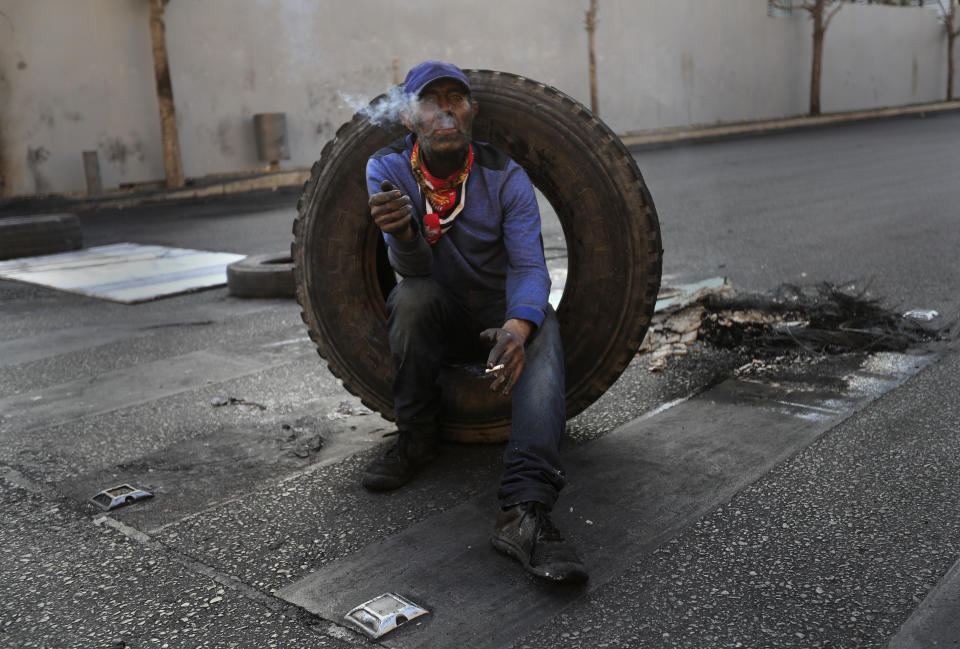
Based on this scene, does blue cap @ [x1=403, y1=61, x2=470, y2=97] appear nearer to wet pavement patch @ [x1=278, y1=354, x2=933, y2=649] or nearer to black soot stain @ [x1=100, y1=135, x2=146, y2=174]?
wet pavement patch @ [x1=278, y1=354, x2=933, y2=649]

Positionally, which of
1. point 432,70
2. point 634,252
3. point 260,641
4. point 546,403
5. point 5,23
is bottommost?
point 260,641

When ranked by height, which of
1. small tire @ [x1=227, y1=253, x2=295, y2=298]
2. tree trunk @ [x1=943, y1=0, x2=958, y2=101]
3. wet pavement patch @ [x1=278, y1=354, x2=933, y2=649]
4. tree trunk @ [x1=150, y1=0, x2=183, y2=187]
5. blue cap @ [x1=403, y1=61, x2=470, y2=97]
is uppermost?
tree trunk @ [x1=943, y1=0, x2=958, y2=101]

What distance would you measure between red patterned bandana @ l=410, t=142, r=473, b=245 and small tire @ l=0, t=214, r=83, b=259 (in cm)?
743

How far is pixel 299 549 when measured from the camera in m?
2.85

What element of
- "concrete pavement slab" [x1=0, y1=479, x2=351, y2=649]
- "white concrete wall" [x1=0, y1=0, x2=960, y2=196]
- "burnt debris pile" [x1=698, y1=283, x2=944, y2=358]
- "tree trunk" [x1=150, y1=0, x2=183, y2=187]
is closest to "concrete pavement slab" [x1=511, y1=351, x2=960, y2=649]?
"concrete pavement slab" [x1=0, y1=479, x2=351, y2=649]

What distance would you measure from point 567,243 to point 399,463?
1.01m

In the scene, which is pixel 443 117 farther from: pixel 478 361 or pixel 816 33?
pixel 816 33

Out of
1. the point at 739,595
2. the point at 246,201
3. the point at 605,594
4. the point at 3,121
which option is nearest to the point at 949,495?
the point at 739,595

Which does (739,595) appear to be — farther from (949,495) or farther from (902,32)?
(902,32)

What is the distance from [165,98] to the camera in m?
15.4

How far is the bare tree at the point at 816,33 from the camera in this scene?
27000 millimetres

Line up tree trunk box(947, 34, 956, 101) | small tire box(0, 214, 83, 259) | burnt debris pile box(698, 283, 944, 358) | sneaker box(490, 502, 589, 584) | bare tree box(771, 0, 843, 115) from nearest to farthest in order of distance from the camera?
sneaker box(490, 502, 589, 584), burnt debris pile box(698, 283, 944, 358), small tire box(0, 214, 83, 259), bare tree box(771, 0, 843, 115), tree trunk box(947, 34, 956, 101)

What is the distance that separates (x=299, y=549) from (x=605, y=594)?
939 mm

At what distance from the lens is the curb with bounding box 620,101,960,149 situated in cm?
2206
